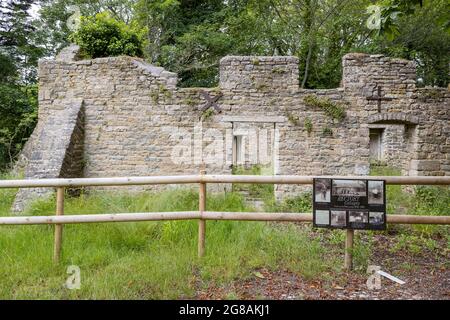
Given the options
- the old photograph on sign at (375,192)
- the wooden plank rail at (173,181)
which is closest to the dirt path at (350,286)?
the old photograph on sign at (375,192)

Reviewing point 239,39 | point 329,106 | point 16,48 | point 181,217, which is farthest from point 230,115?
point 16,48

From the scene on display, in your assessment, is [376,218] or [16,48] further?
[16,48]

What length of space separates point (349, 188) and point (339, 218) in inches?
14.2

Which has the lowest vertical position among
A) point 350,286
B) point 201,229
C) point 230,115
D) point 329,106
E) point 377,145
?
point 350,286

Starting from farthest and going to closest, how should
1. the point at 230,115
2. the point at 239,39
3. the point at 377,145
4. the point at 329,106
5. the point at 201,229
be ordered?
the point at 239,39, the point at 377,145, the point at 230,115, the point at 329,106, the point at 201,229

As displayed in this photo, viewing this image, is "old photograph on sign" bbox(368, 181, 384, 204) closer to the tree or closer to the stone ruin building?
the stone ruin building

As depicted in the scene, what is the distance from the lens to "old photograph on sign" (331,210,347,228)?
3566 mm

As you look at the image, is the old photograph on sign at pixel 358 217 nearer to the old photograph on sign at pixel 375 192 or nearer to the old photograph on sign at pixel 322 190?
the old photograph on sign at pixel 375 192

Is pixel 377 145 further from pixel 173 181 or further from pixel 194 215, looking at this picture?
pixel 173 181

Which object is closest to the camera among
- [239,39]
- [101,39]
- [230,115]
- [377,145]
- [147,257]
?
[147,257]

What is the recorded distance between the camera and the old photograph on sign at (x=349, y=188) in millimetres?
3541

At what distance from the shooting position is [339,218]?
3.58 m

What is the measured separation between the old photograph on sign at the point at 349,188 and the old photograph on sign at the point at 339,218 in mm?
205
